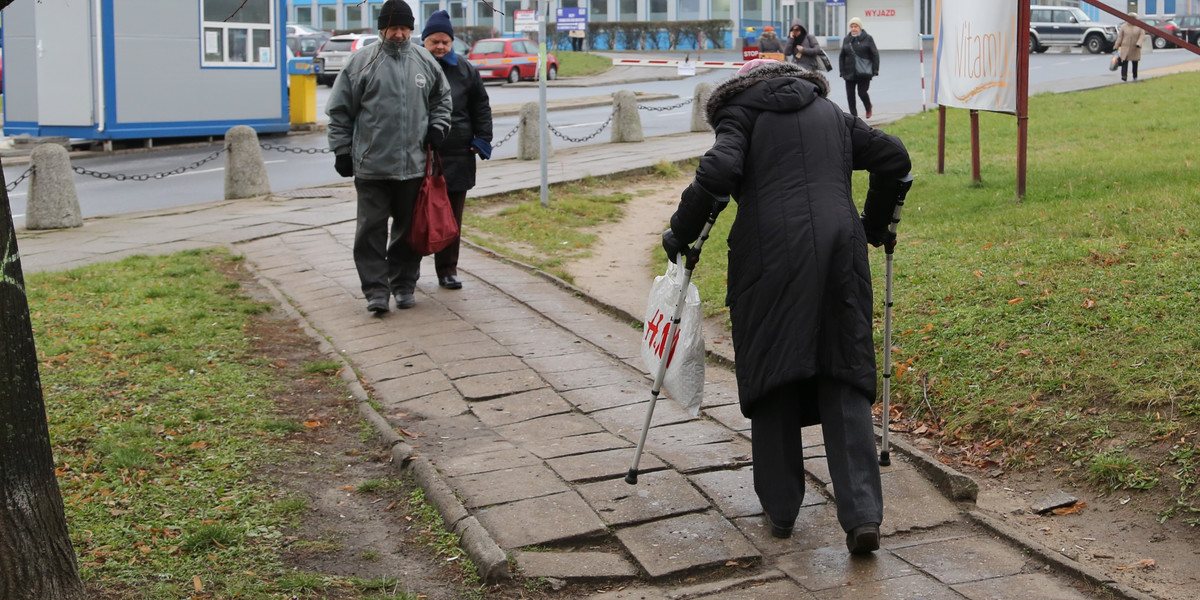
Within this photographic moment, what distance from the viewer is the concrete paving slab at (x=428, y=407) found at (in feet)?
20.1

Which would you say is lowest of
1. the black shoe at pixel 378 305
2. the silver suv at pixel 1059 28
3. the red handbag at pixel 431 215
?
the black shoe at pixel 378 305

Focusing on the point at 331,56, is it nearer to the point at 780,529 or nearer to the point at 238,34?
the point at 238,34

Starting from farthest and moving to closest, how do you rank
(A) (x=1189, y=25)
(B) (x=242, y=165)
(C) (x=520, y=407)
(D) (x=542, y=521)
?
1. (A) (x=1189, y=25)
2. (B) (x=242, y=165)
3. (C) (x=520, y=407)
4. (D) (x=542, y=521)

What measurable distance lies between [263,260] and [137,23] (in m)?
12.0

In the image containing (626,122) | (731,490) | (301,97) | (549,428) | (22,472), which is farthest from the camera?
(301,97)

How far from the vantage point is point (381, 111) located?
7.82 meters

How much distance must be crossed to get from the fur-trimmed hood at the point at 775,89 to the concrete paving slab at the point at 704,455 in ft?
5.01

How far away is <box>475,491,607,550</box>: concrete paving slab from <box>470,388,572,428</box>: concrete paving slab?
120 centimetres

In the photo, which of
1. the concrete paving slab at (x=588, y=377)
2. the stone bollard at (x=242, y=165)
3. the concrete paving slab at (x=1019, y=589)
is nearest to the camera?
the concrete paving slab at (x=1019, y=589)

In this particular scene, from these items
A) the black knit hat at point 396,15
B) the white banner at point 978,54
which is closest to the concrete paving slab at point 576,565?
the black knit hat at point 396,15

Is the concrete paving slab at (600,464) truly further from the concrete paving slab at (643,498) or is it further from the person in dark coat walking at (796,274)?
the person in dark coat walking at (796,274)

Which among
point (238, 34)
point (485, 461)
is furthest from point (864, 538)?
point (238, 34)

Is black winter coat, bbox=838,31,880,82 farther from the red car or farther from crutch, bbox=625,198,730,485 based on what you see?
the red car

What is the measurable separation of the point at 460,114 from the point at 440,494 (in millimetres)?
4201
